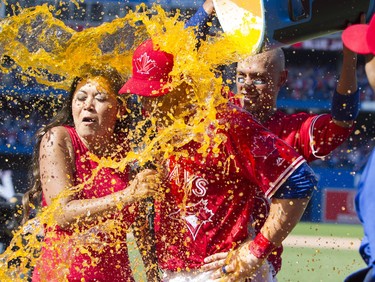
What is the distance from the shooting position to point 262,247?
120 inches

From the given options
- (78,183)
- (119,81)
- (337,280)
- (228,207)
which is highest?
(119,81)

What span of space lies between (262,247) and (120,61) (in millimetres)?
1231

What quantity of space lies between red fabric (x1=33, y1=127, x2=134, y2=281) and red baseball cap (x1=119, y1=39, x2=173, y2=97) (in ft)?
1.36

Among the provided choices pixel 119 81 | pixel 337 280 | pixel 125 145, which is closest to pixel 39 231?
pixel 125 145

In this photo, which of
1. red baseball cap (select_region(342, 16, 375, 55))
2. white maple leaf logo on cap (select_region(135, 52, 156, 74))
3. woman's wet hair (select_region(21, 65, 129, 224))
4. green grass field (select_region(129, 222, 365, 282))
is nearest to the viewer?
red baseball cap (select_region(342, 16, 375, 55))

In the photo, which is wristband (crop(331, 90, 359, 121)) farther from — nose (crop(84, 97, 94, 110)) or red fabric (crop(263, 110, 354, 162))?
nose (crop(84, 97, 94, 110))

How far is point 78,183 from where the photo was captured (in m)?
3.50

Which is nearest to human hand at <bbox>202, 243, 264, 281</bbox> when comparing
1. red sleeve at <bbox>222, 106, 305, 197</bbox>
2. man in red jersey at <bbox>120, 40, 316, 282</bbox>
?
man in red jersey at <bbox>120, 40, 316, 282</bbox>

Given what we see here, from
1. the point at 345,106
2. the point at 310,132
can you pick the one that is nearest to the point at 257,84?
the point at 310,132

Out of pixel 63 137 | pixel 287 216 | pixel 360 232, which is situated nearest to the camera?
pixel 287 216

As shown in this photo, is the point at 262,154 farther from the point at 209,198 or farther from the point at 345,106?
the point at 345,106

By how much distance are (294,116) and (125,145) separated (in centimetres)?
89

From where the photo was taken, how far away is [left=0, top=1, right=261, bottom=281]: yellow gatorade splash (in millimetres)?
3219

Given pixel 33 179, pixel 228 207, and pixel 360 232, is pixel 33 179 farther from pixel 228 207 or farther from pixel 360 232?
pixel 360 232
